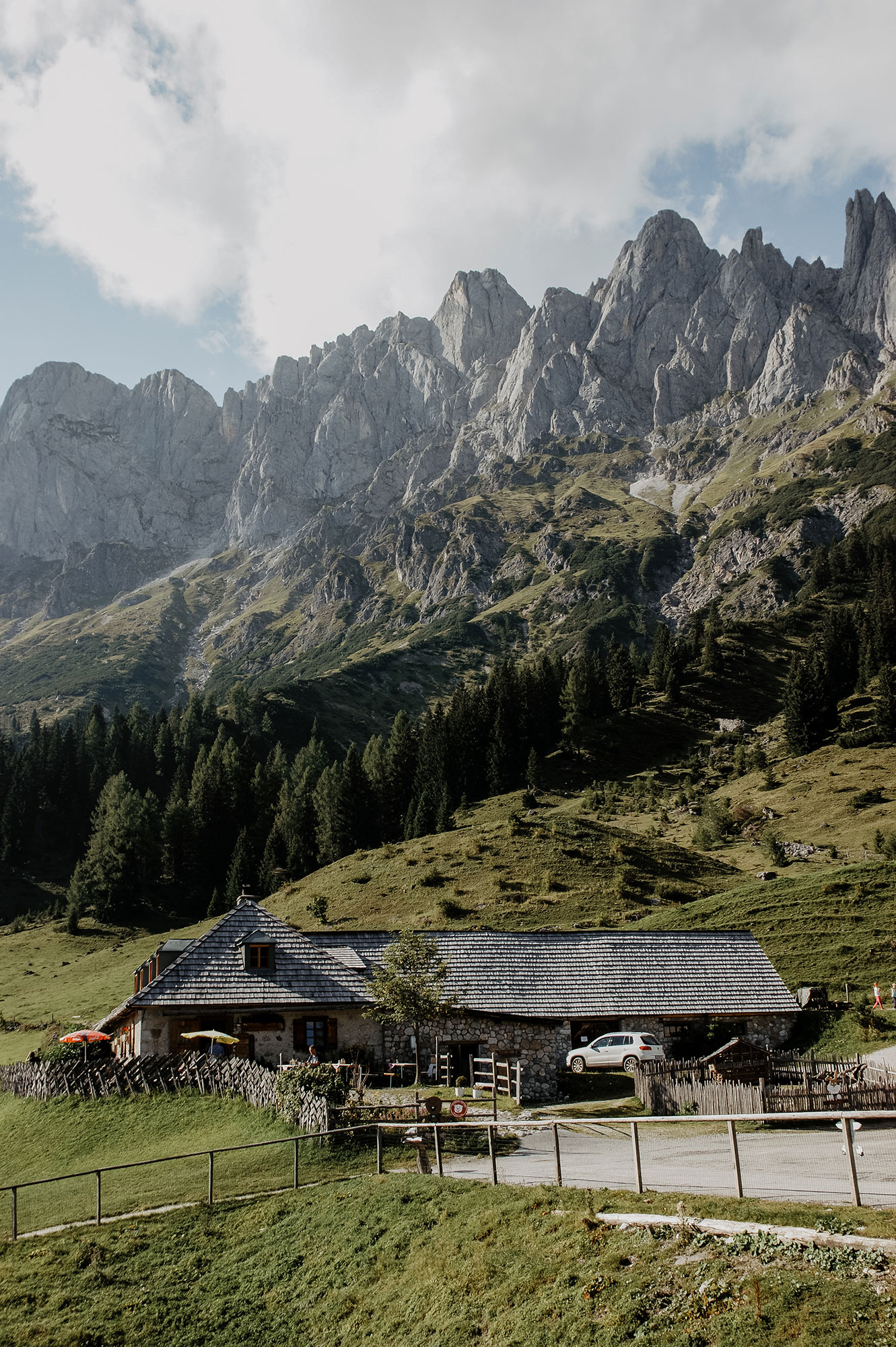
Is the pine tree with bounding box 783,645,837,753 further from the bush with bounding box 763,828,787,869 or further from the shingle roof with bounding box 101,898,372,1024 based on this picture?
the shingle roof with bounding box 101,898,372,1024

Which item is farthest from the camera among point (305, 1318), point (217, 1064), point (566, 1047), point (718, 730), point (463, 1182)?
point (718, 730)

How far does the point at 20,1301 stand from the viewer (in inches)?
712

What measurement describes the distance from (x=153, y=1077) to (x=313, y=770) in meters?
101

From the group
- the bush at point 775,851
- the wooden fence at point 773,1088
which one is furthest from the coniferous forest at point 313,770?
the wooden fence at point 773,1088

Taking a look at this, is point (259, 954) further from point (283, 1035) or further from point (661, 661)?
point (661, 661)

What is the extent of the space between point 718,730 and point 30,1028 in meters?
100

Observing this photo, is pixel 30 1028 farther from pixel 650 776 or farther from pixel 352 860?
pixel 650 776

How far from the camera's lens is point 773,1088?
97.1 ft

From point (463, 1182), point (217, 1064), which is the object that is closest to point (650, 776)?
point (217, 1064)

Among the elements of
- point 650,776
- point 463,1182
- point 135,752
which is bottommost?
point 463,1182

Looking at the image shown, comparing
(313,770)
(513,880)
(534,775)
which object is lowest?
(513,880)

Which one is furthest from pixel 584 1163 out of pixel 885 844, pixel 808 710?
pixel 808 710

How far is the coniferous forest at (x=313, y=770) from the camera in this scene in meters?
110

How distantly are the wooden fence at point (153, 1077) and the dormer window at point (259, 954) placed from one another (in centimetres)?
740
